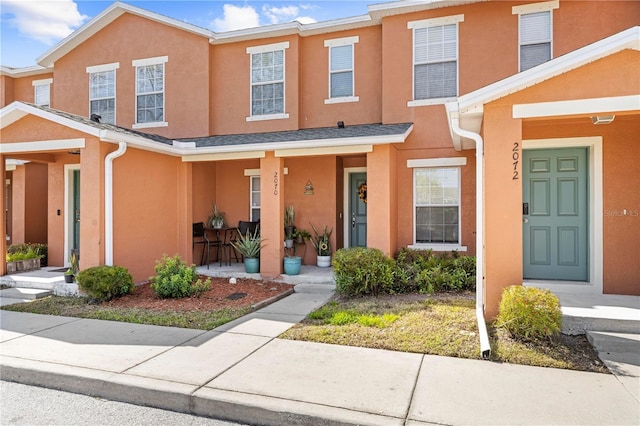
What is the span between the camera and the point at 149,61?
11.2m

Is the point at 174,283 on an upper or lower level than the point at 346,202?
lower

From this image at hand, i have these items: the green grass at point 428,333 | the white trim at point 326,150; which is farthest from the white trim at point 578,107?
the white trim at point 326,150

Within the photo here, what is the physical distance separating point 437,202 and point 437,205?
7 centimetres

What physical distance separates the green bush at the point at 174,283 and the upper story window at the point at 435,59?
6.06m

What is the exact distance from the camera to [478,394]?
348 cm

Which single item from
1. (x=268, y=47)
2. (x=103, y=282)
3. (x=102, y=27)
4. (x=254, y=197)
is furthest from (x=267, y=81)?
(x=103, y=282)

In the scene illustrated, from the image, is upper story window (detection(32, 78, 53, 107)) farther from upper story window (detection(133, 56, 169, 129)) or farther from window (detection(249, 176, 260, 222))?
window (detection(249, 176, 260, 222))

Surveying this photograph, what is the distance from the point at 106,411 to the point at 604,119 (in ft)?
22.8

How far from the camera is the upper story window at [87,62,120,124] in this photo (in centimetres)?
1160

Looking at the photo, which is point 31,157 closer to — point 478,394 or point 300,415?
point 300,415

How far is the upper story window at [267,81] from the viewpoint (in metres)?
10.5

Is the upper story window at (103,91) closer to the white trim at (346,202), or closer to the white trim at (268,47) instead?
the white trim at (268,47)

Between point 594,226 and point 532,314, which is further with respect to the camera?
point 594,226

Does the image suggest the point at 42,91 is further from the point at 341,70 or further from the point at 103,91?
the point at 341,70
